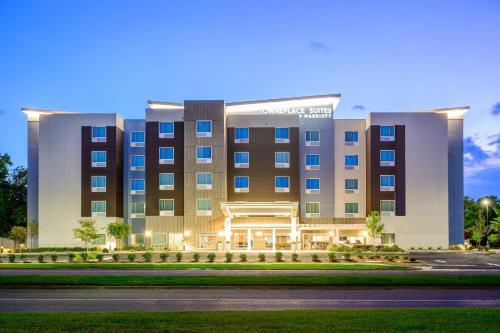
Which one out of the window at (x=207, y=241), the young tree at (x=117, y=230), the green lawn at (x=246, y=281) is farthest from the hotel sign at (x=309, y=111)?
the green lawn at (x=246, y=281)

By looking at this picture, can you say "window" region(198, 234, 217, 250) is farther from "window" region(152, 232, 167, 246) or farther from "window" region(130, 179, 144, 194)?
"window" region(130, 179, 144, 194)

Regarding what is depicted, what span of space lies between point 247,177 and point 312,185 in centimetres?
866

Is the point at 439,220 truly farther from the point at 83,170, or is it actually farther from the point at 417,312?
the point at 417,312

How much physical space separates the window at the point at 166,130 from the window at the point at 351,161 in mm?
22972

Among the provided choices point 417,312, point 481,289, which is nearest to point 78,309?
point 417,312

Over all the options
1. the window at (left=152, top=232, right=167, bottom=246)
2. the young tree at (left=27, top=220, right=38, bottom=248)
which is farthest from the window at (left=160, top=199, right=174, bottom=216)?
the young tree at (left=27, top=220, right=38, bottom=248)

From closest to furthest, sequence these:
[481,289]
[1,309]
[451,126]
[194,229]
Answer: [1,309], [481,289], [194,229], [451,126]

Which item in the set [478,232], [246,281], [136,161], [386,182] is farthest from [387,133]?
[246,281]

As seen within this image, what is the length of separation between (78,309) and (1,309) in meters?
2.44

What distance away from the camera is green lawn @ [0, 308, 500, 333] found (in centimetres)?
1185

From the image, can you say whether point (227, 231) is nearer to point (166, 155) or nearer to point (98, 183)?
point (166, 155)

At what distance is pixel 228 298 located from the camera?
18.4 m

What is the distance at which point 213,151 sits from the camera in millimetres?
62312

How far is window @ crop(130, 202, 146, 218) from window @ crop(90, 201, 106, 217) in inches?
141
